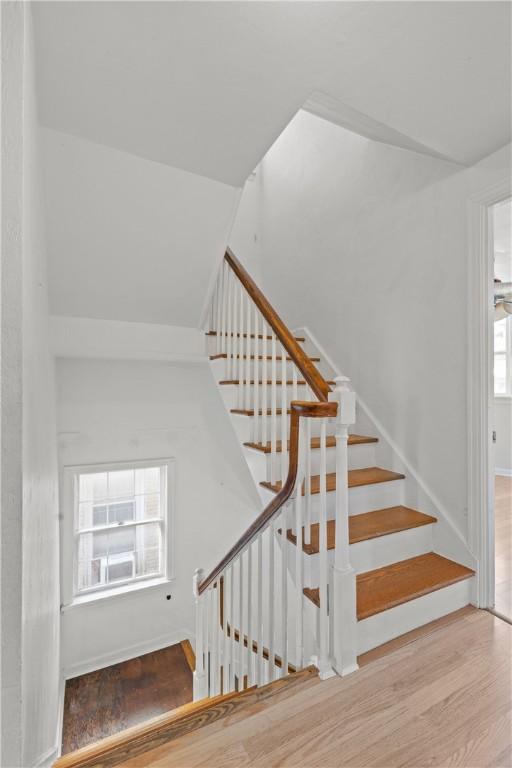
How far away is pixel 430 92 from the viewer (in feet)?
5.09

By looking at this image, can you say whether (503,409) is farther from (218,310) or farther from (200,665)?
(200,665)

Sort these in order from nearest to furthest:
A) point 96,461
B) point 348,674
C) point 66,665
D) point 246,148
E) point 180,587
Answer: point 348,674 < point 246,148 < point 66,665 < point 96,461 < point 180,587

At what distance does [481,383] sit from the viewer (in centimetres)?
194

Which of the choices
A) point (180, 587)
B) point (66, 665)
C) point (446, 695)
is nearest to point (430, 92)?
point (446, 695)

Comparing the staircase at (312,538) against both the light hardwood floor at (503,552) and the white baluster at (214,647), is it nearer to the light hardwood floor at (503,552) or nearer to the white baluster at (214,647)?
the white baluster at (214,647)

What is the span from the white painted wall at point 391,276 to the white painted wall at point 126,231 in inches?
45.1

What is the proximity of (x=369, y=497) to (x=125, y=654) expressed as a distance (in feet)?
8.98

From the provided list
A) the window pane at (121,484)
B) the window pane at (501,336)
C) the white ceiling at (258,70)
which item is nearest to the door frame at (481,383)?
the white ceiling at (258,70)

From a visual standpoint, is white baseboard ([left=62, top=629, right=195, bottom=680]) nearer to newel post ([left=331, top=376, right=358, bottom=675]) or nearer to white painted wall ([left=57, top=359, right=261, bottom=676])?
white painted wall ([left=57, top=359, right=261, bottom=676])

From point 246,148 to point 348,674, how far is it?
2.38 metres

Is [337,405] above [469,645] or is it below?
above

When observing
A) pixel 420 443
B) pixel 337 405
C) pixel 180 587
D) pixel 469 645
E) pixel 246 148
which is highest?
pixel 246 148

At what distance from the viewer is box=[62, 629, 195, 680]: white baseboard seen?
3116 mm

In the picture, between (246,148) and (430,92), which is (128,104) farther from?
(430,92)
